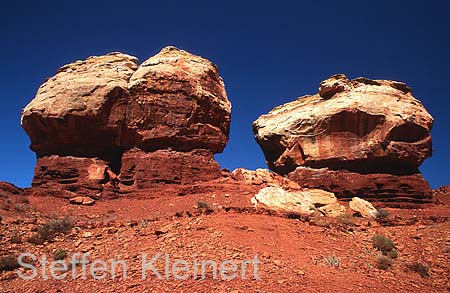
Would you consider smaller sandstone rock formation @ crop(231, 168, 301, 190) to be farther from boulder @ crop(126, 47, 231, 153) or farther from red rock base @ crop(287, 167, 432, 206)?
red rock base @ crop(287, 167, 432, 206)

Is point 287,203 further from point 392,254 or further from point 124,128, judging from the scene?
point 124,128

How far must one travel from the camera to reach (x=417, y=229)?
14805 millimetres

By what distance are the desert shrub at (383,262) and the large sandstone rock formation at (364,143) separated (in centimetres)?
1372

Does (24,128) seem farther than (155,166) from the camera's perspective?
Yes

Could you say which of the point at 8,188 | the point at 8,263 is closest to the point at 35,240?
the point at 8,263

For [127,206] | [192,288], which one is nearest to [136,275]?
[192,288]

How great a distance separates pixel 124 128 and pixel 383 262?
53.9 ft

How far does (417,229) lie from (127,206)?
45.2ft

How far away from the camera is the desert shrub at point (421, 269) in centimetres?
1084

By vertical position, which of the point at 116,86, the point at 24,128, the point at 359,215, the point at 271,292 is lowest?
the point at 271,292

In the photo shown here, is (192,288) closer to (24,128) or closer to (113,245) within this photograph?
(113,245)

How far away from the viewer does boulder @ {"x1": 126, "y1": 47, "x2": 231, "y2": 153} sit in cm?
2223

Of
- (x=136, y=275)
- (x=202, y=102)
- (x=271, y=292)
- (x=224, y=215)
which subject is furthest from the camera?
(x=202, y=102)

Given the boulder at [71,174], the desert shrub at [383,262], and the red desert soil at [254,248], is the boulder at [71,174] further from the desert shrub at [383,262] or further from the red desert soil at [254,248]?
the desert shrub at [383,262]
